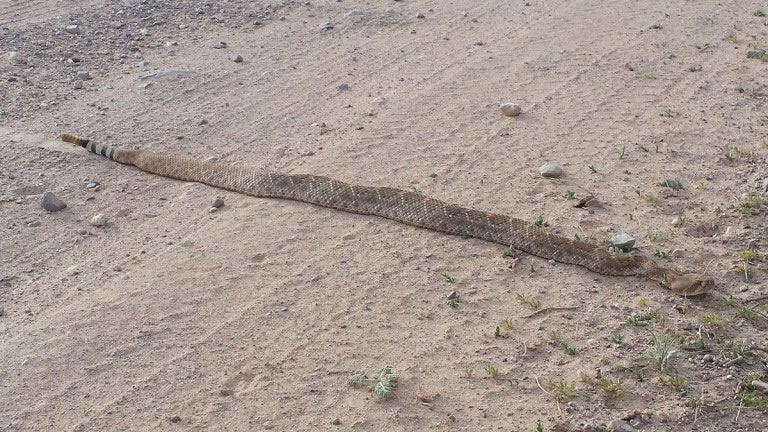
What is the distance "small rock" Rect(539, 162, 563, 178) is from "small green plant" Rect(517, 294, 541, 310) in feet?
6.38

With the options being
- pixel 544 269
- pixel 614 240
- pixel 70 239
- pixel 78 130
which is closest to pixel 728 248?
Answer: pixel 614 240

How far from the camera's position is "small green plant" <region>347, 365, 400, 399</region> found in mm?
5172

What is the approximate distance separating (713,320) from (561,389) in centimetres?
130

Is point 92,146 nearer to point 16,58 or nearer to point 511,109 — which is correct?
A: point 16,58

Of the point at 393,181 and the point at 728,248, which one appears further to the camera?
the point at 393,181

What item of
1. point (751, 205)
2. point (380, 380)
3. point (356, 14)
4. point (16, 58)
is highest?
point (16, 58)

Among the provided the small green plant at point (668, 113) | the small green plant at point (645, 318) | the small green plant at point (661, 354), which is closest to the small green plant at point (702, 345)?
the small green plant at point (661, 354)

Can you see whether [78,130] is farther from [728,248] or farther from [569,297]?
[728,248]

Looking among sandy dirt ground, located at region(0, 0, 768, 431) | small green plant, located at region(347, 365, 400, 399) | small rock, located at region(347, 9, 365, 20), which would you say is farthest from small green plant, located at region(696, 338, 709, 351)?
small rock, located at region(347, 9, 365, 20)

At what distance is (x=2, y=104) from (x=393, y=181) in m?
4.06

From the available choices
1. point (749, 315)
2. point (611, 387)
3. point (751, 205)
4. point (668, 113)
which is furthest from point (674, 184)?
point (611, 387)

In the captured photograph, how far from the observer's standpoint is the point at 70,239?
22.5ft

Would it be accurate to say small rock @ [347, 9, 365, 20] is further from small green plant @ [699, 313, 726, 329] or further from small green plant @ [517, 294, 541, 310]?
small green plant @ [699, 313, 726, 329]

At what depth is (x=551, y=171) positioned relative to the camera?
780 centimetres
